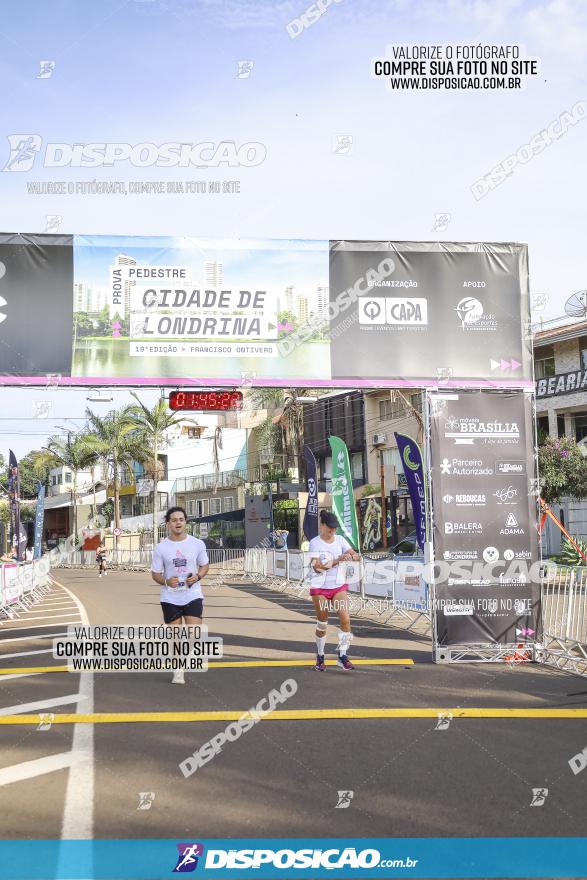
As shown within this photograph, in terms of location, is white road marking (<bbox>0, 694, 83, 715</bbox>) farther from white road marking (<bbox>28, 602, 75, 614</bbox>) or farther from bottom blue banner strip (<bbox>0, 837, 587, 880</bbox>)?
white road marking (<bbox>28, 602, 75, 614</bbox>)

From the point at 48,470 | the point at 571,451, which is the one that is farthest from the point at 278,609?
the point at 48,470

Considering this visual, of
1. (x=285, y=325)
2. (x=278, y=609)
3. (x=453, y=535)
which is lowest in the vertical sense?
(x=278, y=609)

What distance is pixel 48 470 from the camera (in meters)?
98.6

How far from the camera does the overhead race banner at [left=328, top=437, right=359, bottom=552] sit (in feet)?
59.9

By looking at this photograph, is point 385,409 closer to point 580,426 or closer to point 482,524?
point 580,426

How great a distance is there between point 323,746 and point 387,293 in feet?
23.2

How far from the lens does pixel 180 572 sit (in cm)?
958

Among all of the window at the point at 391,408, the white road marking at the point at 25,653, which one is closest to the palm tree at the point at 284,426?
the window at the point at 391,408

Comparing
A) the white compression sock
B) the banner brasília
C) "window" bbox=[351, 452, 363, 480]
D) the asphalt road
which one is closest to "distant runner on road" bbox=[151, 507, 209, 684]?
the asphalt road

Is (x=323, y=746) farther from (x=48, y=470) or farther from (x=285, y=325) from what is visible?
(x=48, y=470)

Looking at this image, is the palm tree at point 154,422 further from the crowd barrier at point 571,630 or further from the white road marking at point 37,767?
the white road marking at point 37,767

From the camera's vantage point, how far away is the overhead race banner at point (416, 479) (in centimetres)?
1477

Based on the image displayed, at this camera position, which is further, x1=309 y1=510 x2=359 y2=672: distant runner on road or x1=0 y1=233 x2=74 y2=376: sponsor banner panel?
x1=0 y1=233 x2=74 y2=376: sponsor banner panel

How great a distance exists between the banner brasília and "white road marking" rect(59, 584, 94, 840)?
17.8 ft
